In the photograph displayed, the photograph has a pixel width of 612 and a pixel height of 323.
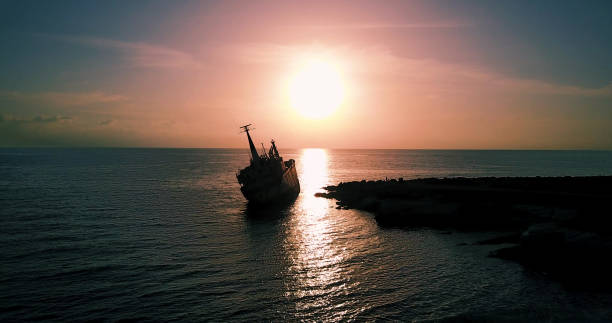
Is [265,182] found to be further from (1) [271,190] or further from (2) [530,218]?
(2) [530,218]

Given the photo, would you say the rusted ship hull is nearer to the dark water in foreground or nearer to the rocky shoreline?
the rocky shoreline

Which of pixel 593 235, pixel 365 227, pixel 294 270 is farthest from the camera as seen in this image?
pixel 365 227

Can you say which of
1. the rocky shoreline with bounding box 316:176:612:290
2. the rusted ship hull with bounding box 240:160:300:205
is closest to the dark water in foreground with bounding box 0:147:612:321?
the rocky shoreline with bounding box 316:176:612:290

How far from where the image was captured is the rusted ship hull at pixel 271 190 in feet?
189

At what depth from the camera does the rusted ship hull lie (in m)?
57.5

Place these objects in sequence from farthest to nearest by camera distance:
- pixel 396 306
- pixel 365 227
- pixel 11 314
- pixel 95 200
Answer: pixel 95 200
pixel 365 227
pixel 396 306
pixel 11 314

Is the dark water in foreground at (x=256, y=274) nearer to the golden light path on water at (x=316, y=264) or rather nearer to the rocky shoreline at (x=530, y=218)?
the golden light path on water at (x=316, y=264)

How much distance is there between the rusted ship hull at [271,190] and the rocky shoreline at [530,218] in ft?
36.2

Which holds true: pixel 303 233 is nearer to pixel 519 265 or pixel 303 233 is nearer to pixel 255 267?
pixel 255 267

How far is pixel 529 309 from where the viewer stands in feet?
62.0

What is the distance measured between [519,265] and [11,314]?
33277mm

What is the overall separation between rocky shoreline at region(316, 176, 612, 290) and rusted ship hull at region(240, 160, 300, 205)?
36.2 ft

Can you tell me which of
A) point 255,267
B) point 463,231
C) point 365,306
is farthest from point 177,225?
point 463,231

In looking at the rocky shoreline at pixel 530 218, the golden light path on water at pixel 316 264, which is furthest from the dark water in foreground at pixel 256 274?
the rocky shoreline at pixel 530 218
